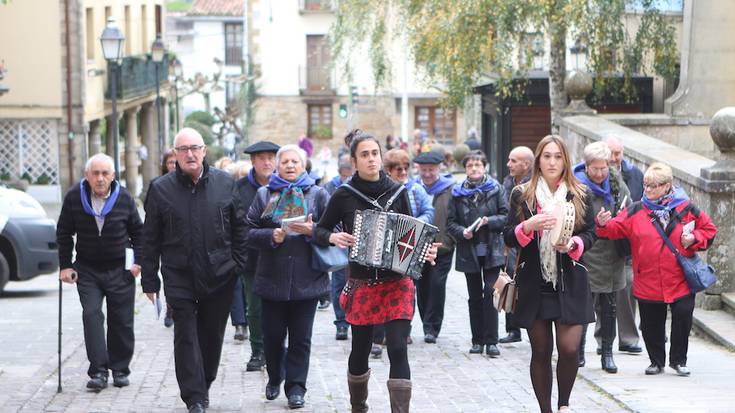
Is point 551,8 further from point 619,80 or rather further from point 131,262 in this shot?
point 131,262

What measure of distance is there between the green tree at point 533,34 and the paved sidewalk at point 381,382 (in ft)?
27.3

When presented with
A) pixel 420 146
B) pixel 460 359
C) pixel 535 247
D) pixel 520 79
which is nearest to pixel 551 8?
pixel 520 79

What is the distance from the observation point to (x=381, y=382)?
1059cm

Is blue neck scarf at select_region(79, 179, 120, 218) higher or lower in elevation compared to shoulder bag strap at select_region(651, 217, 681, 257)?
higher

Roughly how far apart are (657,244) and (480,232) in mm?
2039

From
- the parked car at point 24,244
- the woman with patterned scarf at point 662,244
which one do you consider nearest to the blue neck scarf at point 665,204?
the woman with patterned scarf at point 662,244

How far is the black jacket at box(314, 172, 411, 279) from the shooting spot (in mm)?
8320

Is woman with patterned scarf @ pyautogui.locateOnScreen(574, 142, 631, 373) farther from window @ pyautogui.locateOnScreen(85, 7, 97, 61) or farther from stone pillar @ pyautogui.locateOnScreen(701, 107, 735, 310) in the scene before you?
window @ pyautogui.locateOnScreen(85, 7, 97, 61)

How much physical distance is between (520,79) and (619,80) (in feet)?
5.24

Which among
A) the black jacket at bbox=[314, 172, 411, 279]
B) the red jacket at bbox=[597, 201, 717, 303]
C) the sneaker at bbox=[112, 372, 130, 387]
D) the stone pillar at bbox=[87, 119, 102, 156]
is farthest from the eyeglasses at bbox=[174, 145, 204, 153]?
the stone pillar at bbox=[87, 119, 102, 156]

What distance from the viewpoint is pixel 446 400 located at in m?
9.68

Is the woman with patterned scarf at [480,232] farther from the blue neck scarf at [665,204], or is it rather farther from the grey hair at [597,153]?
the blue neck scarf at [665,204]

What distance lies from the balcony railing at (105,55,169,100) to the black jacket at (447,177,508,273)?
27.8 metres

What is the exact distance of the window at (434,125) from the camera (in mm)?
63375
